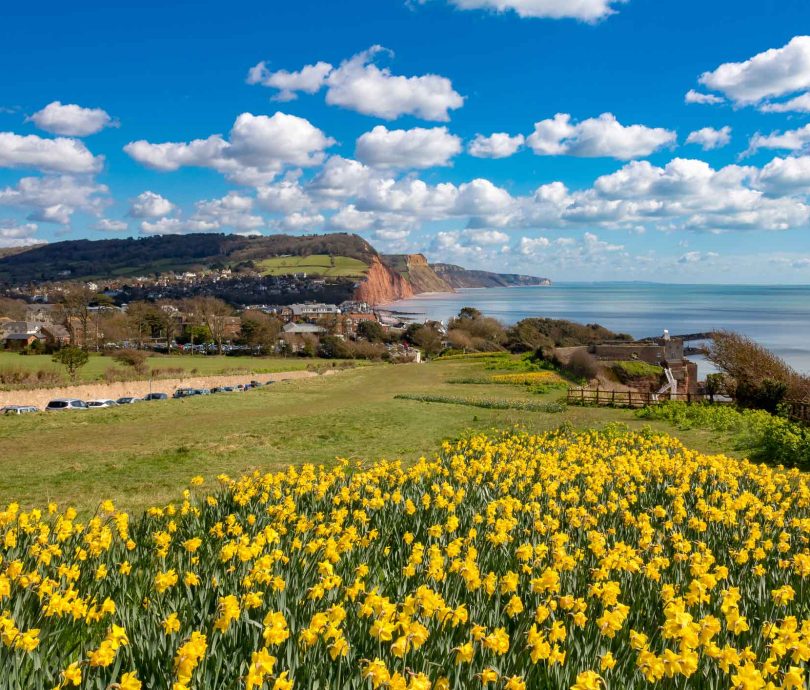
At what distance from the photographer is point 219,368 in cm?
5584

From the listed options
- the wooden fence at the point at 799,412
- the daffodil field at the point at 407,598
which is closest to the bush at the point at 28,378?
the daffodil field at the point at 407,598

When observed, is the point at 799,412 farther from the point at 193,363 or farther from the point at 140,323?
the point at 140,323

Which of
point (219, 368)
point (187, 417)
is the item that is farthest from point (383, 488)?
point (219, 368)

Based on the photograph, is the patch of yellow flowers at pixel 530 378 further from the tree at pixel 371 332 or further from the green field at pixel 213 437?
the tree at pixel 371 332

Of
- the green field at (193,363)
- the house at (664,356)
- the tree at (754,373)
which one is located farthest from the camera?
the green field at (193,363)

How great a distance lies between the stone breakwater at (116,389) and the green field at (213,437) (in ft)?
31.0

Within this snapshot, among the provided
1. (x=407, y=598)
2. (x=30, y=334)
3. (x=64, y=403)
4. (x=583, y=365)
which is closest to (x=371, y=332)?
(x=30, y=334)

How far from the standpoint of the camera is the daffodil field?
3533 millimetres

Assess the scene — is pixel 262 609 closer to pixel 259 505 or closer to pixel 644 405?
pixel 259 505

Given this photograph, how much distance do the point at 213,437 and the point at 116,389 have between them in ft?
76.0

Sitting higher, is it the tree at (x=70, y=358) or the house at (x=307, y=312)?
the house at (x=307, y=312)

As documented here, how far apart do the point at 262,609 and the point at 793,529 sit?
6423 mm

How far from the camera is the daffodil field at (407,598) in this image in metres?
3.53

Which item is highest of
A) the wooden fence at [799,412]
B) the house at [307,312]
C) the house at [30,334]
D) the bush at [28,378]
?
the house at [307,312]
